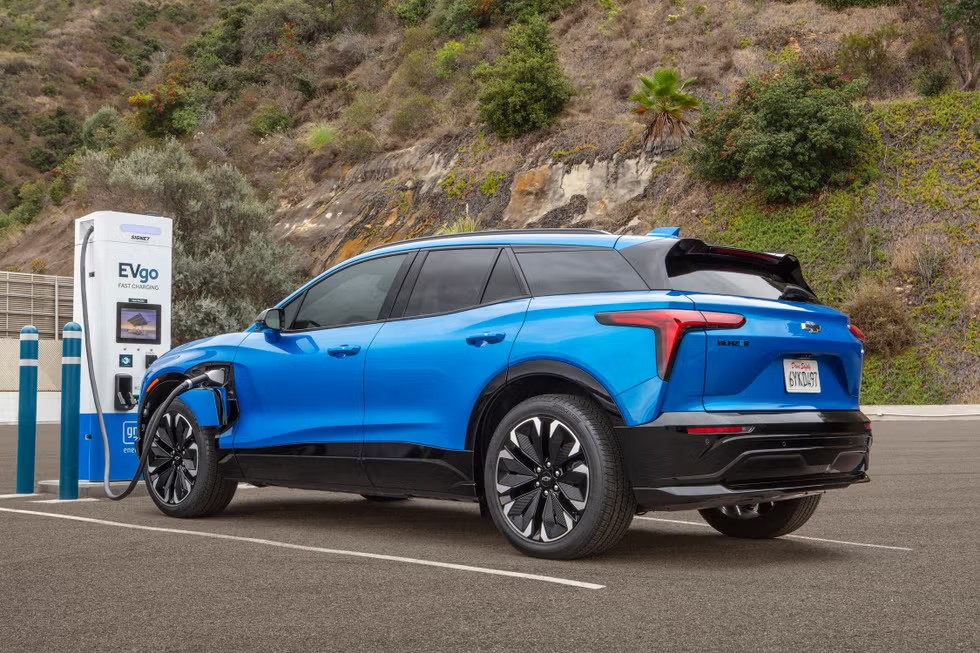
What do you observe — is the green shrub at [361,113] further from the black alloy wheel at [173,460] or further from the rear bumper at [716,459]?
the rear bumper at [716,459]

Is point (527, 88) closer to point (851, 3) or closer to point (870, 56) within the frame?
point (870, 56)

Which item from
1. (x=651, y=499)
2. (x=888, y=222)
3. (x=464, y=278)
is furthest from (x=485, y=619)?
(x=888, y=222)

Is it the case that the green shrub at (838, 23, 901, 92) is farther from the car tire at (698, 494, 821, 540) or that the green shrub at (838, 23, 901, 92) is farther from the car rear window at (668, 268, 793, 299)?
the car rear window at (668, 268, 793, 299)

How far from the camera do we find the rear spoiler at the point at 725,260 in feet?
19.5

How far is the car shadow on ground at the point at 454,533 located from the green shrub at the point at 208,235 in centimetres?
2730

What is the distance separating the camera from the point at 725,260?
617 centimetres

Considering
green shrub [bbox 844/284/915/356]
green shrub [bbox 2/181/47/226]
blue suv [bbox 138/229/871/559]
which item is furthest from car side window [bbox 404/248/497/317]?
green shrub [bbox 2/181/47/226]

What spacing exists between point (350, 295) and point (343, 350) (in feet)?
1.85

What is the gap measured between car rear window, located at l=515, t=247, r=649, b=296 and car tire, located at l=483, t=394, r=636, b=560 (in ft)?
2.25

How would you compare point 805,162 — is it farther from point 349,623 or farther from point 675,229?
point 349,623

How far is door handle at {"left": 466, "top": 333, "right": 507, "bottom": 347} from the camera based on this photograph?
20.0ft

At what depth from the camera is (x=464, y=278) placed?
6.67m

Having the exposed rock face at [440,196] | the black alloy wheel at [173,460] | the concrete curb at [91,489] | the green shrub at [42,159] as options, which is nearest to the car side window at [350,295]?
the black alloy wheel at [173,460]

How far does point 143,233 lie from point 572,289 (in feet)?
17.6
